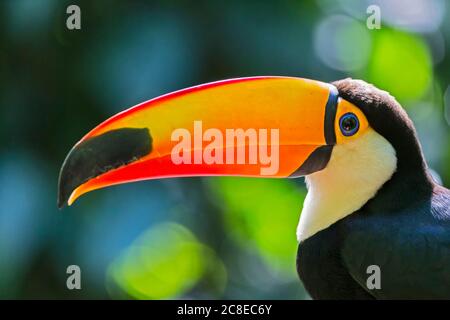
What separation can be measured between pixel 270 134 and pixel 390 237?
466 millimetres

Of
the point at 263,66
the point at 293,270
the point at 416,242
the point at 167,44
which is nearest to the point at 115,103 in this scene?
the point at 167,44

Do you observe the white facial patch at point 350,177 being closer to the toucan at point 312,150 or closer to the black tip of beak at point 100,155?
the toucan at point 312,150

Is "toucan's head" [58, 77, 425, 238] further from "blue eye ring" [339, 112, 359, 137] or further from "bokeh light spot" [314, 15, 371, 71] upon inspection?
"bokeh light spot" [314, 15, 371, 71]

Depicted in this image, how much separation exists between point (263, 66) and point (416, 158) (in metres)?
1.58

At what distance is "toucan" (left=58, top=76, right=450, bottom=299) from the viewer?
10.4ft

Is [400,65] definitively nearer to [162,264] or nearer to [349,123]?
[162,264]

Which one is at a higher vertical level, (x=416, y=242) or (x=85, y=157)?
(x=85, y=157)

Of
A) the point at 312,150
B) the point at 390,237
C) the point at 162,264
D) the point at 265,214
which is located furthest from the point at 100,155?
the point at 162,264

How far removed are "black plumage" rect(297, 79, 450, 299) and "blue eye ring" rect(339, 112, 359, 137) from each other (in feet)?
0.13

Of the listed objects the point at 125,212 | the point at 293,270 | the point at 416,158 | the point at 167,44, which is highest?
the point at 167,44

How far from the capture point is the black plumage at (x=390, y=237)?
3066 millimetres

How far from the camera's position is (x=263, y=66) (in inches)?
186
